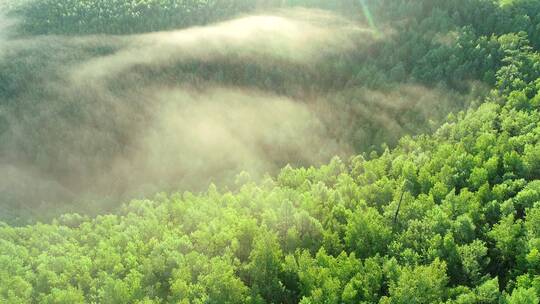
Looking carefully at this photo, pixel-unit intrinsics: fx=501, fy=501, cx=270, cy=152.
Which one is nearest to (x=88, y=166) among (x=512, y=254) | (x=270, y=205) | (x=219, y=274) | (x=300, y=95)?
(x=300, y=95)

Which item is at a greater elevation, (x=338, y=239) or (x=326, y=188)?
(x=326, y=188)

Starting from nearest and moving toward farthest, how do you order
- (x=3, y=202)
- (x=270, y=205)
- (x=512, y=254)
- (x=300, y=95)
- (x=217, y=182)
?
1. (x=512, y=254)
2. (x=270, y=205)
3. (x=217, y=182)
4. (x=3, y=202)
5. (x=300, y=95)

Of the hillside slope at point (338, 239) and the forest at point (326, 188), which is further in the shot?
the forest at point (326, 188)

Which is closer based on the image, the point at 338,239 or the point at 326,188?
the point at 338,239

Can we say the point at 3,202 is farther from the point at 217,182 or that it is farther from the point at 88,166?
the point at 217,182

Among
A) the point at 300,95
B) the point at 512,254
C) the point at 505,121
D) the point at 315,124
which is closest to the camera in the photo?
the point at 512,254

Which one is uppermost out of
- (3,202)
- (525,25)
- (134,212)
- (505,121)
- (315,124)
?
(525,25)

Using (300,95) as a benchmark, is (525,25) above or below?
above

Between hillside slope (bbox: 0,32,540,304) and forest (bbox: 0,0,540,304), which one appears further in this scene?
forest (bbox: 0,0,540,304)
